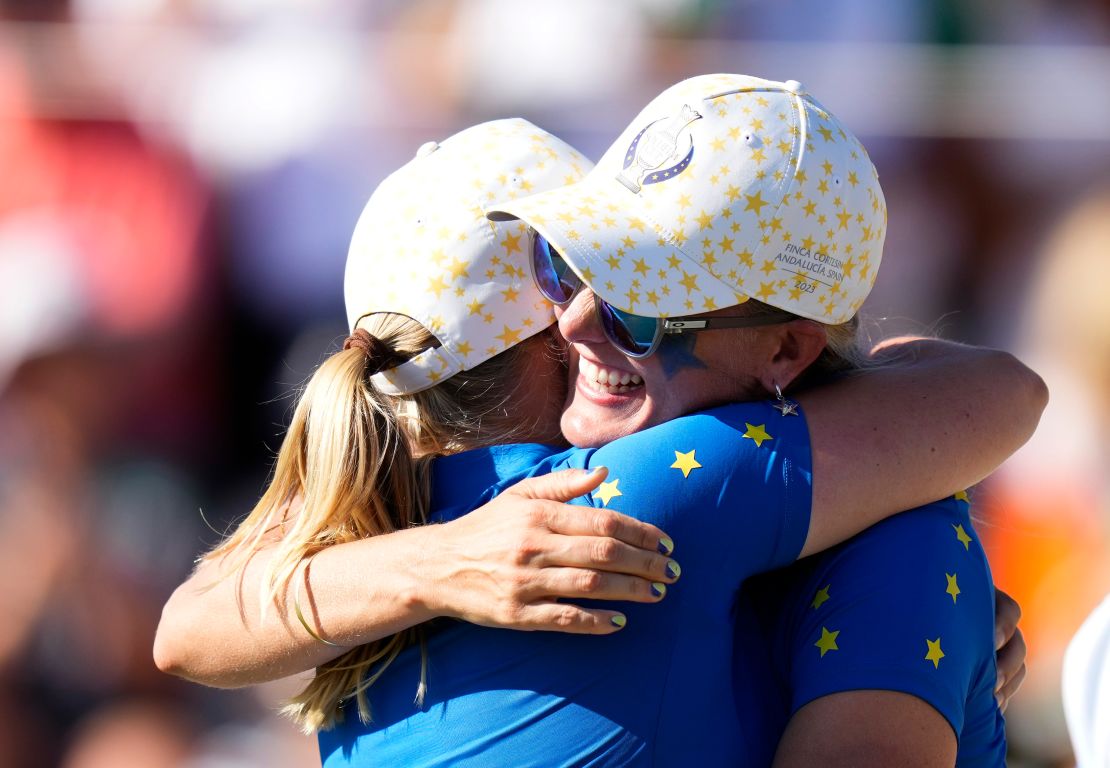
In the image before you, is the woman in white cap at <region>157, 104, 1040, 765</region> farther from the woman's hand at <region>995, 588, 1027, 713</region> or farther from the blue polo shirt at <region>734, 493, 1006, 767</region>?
the woman's hand at <region>995, 588, 1027, 713</region>

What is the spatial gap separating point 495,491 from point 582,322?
0.88 ft

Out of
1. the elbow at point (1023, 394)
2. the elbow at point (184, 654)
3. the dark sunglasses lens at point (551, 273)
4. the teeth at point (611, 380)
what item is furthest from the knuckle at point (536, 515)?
the elbow at point (1023, 394)

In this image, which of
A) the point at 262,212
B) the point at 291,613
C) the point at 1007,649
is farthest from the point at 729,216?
the point at 262,212

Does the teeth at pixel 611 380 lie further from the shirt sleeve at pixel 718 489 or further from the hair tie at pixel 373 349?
the hair tie at pixel 373 349

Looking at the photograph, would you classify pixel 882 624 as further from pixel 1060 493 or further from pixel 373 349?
pixel 1060 493

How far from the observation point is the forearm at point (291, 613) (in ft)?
4.98

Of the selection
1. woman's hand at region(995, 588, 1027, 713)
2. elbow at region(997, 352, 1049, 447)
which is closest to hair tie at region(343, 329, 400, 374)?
elbow at region(997, 352, 1049, 447)

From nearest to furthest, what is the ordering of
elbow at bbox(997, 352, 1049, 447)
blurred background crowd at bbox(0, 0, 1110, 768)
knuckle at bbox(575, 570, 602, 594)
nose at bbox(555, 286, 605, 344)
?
knuckle at bbox(575, 570, 602, 594)
nose at bbox(555, 286, 605, 344)
elbow at bbox(997, 352, 1049, 447)
blurred background crowd at bbox(0, 0, 1110, 768)

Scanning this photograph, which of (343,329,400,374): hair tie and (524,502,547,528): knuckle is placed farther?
(343,329,400,374): hair tie

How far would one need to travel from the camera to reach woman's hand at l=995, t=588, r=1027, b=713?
189 cm

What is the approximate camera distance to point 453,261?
5.72ft

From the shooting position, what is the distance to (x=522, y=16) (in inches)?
162

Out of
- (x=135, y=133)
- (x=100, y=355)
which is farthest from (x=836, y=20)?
(x=100, y=355)

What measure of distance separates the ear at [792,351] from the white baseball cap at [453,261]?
33 centimetres
